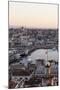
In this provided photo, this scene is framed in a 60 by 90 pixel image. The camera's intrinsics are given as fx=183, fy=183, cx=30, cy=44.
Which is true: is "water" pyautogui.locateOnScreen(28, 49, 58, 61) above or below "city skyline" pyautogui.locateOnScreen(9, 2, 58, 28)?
below

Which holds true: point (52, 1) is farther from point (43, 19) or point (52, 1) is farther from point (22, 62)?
point (22, 62)

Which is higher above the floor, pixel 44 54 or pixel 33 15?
pixel 33 15

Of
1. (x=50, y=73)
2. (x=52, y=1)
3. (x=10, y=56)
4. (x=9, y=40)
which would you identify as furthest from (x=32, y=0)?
(x=50, y=73)

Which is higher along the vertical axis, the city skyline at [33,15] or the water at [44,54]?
the city skyline at [33,15]
